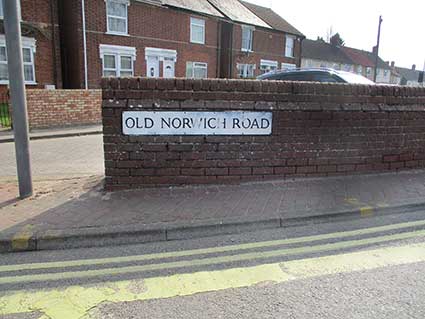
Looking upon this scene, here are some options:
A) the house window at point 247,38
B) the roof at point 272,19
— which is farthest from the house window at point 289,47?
the house window at point 247,38

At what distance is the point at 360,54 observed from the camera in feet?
188

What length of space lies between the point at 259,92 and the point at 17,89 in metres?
3.22

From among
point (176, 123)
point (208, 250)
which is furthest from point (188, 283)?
Answer: point (176, 123)

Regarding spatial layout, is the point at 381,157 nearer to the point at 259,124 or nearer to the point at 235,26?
the point at 259,124

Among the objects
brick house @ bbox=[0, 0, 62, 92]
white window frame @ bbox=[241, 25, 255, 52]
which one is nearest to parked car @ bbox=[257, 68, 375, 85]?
brick house @ bbox=[0, 0, 62, 92]

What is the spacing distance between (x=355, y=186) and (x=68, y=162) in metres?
5.76

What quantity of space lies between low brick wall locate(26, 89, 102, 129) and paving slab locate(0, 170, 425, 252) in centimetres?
788

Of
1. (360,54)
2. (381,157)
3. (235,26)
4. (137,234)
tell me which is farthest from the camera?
(360,54)

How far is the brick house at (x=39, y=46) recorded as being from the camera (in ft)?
56.2

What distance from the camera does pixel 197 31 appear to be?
24.7 metres

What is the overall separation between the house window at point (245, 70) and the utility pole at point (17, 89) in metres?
24.9

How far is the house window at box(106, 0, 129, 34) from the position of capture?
19703 millimetres

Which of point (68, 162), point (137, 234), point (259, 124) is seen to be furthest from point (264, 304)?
point (68, 162)

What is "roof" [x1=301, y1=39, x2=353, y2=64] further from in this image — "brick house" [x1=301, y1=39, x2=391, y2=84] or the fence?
the fence
